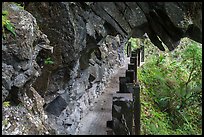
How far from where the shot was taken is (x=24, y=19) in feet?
17.2

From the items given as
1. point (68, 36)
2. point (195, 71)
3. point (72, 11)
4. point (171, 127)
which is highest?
point (72, 11)

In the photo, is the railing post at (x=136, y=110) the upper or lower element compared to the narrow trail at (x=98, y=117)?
upper

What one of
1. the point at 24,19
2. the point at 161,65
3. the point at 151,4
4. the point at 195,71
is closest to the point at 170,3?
the point at 151,4

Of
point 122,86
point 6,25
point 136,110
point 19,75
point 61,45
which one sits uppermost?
point 6,25

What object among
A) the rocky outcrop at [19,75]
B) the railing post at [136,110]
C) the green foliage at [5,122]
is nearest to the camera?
the green foliage at [5,122]

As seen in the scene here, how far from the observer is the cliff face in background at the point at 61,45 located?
195 inches

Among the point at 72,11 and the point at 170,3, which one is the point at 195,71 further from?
the point at 72,11

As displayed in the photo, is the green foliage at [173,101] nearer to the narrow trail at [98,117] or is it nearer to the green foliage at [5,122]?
the narrow trail at [98,117]

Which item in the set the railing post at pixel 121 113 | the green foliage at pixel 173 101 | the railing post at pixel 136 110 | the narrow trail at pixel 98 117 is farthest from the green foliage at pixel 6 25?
the green foliage at pixel 173 101

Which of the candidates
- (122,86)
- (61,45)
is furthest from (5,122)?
(122,86)

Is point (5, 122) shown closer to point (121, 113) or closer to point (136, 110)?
point (121, 113)

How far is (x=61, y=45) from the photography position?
308 inches

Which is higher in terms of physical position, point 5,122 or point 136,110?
point 5,122

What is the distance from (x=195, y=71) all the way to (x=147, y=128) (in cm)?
670
